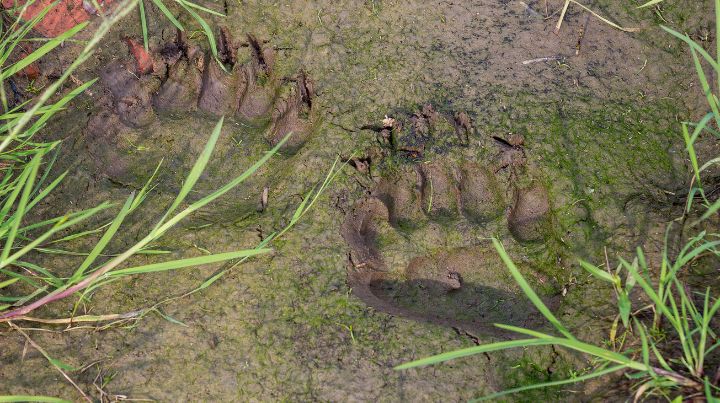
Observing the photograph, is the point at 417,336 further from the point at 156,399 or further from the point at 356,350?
the point at 156,399

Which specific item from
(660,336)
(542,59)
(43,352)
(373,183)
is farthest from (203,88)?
(660,336)

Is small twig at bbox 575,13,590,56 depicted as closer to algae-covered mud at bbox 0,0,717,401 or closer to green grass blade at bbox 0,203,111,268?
algae-covered mud at bbox 0,0,717,401

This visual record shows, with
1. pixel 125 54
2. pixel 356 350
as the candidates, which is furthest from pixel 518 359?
pixel 125 54

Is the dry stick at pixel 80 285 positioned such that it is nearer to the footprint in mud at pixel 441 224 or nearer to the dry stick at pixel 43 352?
the dry stick at pixel 43 352

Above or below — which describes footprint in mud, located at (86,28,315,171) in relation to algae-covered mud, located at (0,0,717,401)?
above

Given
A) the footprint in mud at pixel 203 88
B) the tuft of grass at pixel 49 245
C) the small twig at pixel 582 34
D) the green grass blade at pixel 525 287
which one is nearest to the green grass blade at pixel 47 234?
the tuft of grass at pixel 49 245

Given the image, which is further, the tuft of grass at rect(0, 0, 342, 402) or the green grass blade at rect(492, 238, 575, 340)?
the tuft of grass at rect(0, 0, 342, 402)

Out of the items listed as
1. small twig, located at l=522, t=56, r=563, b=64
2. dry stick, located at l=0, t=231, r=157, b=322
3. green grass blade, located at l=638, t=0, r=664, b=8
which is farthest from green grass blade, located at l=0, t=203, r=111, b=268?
green grass blade, located at l=638, t=0, r=664, b=8

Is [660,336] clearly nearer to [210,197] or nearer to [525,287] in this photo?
[525,287]
